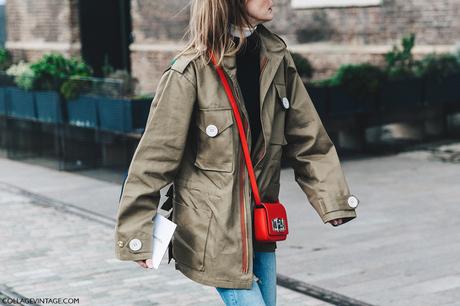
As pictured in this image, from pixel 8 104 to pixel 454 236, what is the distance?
802 centimetres

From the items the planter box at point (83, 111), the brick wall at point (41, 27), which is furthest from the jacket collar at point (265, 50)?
the brick wall at point (41, 27)

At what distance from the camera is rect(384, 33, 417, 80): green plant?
13539 mm

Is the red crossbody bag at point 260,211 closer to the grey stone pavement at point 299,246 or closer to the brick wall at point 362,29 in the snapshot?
the grey stone pavement at point 299,246

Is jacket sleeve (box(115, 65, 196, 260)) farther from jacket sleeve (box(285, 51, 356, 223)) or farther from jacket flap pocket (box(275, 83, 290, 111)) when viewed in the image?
jacket sleeve (box(285, 51, 356, 223))

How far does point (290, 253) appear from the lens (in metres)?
7.62

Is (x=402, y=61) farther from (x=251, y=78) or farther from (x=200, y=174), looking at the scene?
(x=200, y=174)

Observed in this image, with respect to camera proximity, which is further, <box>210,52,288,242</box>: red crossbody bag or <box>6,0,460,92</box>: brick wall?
<box>6,0,460,92</box>: brick wall

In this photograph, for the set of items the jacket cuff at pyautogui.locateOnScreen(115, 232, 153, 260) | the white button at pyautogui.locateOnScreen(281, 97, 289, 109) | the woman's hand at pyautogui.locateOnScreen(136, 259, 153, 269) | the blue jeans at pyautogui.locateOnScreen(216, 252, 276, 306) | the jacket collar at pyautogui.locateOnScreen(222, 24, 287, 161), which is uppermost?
the jacket collar at pyautogui.locateOnScreen(222, 24, 287, 161)

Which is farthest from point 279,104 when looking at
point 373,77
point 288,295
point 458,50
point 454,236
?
point 458,50

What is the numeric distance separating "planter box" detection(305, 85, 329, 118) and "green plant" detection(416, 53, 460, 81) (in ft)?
6.11

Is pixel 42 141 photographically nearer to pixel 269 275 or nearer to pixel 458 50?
pixel 458 50

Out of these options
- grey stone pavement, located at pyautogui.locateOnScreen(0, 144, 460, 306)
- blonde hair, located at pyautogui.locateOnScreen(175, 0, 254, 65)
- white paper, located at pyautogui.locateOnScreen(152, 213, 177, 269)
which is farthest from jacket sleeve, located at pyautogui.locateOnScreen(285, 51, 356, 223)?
grey stone pavement, located at pyautogui.locateOnScreen(0, 144, 460, 306)

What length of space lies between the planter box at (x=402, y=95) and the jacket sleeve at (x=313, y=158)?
30.9ft

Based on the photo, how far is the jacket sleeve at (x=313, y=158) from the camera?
12.3ft
